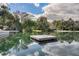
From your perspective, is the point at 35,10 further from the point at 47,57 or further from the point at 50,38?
the point at 47,57

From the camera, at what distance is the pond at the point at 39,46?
149 centimetres

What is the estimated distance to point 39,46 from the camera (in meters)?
1.51

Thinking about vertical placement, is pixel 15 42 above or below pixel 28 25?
below

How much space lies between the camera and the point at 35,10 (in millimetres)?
1521

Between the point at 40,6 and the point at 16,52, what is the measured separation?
1.38 ft

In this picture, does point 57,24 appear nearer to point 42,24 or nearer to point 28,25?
point 42,24

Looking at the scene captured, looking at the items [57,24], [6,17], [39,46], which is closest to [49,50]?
[39,46]

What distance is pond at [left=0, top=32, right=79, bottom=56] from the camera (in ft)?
4.90

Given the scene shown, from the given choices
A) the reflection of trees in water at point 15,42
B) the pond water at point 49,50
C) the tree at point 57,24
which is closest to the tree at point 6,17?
the reflection of trees in water at point 15,42

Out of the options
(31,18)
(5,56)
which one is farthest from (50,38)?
(5,56)

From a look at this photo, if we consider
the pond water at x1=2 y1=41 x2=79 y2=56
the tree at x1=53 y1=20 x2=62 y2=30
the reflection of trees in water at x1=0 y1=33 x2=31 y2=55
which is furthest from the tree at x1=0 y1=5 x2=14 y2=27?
the tree at x1=53 y1=20 x2=62 y2=30

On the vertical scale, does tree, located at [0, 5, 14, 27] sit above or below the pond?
above

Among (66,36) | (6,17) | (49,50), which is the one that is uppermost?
(6,17)

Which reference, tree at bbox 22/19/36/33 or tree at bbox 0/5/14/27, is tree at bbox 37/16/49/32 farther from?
tree at bbox 0/5/14/27
